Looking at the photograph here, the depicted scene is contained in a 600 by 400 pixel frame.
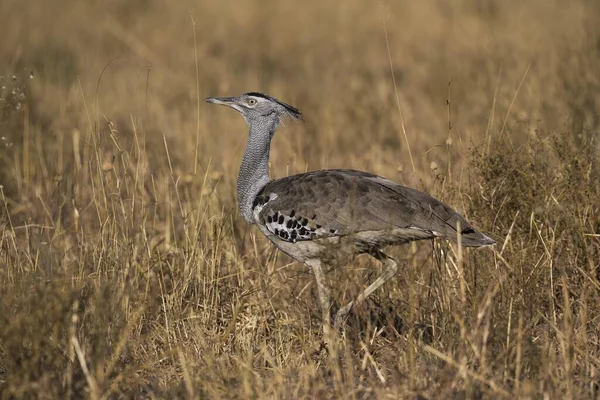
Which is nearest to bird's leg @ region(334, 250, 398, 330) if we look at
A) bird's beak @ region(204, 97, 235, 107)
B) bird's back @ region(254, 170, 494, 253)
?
bird's back @ region(254, 170, 494, 253)

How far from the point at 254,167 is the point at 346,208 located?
2.13 ft

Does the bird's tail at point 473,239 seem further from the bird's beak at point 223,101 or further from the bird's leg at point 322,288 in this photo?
the bird's beak at point 223,101

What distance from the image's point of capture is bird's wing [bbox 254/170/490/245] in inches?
160

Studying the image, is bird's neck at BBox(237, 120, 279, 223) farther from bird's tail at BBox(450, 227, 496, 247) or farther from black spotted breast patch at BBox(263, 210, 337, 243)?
bird's tail at BBox(450, 227, 496, 247)

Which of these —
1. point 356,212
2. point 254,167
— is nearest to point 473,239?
point 356,212

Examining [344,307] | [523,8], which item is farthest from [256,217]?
[523,8]

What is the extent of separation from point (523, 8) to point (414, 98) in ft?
8.62

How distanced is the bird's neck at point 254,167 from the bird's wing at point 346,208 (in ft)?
0.54

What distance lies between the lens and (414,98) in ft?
27.7

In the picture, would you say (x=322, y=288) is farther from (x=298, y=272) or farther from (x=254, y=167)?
(x=254, y=167)

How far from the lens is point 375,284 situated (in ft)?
14.1

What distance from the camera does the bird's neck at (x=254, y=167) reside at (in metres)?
4.60

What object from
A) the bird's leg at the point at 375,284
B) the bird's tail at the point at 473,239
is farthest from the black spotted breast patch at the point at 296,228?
the bird's tail at the point at 473,239

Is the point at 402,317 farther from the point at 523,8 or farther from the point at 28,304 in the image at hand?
the point at 523,8
